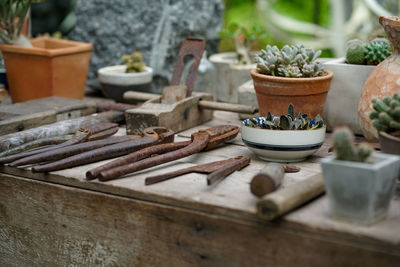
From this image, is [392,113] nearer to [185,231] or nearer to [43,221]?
[185,231]

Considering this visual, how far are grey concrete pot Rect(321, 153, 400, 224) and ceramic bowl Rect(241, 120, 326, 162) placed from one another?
36 centimetres

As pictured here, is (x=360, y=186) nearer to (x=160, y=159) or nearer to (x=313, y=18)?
(x=160, y=159)

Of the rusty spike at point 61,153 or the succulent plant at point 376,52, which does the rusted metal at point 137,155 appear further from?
the succulent plant at point 376,52

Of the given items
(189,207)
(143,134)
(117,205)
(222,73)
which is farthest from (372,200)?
(222,73)

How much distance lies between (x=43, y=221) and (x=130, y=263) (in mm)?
313

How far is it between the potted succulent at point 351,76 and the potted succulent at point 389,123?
527mm

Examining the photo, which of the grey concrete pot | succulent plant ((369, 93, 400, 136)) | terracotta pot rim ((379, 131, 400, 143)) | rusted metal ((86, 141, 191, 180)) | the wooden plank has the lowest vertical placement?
the wooden plank

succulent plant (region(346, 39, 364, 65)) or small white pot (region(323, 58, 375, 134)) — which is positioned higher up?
succulent plant (region(346, 39, 364, 65))

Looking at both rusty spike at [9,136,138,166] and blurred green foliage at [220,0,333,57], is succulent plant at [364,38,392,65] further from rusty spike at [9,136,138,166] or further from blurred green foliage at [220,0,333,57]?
blurred green foliage at [220,0,333,57]

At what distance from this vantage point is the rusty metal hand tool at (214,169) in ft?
4.37

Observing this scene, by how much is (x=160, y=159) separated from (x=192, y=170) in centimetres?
9

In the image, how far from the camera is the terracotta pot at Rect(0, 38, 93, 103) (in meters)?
2.17

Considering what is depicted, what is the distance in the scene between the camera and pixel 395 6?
4574 millimetres

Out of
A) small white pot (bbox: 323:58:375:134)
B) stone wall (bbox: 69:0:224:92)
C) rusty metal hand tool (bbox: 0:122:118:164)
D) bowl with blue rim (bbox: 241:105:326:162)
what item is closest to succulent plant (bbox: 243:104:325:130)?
bowl with blue rim (bbox: 241:105:326:162)
